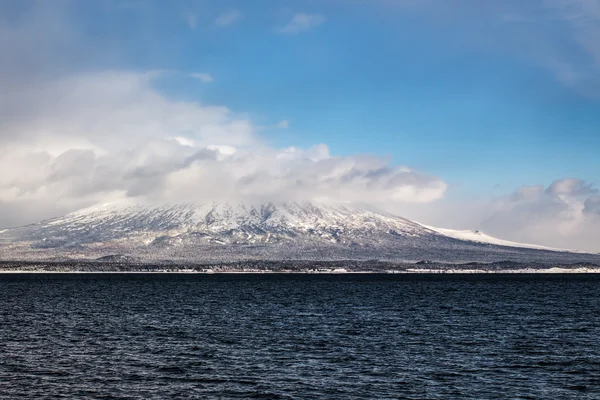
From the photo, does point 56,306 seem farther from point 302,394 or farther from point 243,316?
point 302,394

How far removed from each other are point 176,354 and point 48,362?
7.78 meters

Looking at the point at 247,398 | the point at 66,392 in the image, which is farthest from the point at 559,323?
the point at 66,392

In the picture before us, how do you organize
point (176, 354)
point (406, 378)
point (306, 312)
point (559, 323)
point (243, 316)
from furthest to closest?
point (306, 312), point (243, 316), point (559, 323), point (176, 354), point (406, 378)

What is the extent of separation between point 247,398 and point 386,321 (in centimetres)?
3726

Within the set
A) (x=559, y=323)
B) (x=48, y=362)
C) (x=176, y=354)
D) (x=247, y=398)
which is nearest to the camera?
(x=247, y=398)

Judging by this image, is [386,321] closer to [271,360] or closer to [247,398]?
[271,360]

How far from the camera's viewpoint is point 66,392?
34406 mm

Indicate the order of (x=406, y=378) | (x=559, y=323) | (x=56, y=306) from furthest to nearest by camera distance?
1. (x=56, y=306)
2. (x=559, y=323)
3. (x=406, y=378)

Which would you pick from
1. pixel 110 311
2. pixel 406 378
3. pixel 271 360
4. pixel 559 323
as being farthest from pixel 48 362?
pixel 559 323

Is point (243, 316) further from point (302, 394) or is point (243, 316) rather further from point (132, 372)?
point (302, 394)

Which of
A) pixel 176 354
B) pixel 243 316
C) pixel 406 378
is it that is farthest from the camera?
pixel 243 316

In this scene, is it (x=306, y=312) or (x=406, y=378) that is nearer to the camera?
(x=406, y=378)

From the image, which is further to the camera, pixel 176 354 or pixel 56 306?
pixel 56 306

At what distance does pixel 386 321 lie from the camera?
6931 cm
